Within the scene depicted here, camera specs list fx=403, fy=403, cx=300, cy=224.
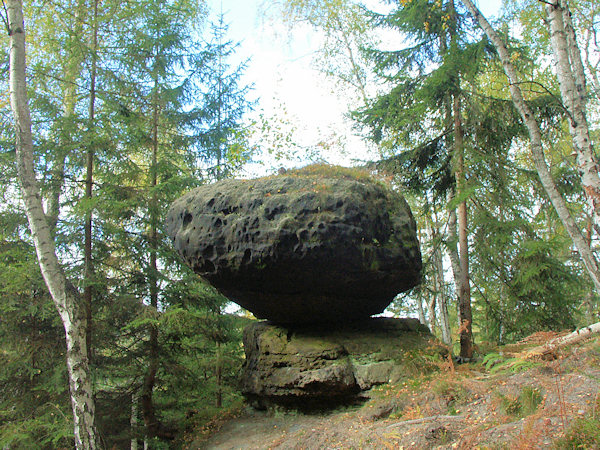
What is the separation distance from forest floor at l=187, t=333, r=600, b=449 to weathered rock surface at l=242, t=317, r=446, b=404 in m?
0.31

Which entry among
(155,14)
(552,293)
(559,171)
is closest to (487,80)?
(559,171)

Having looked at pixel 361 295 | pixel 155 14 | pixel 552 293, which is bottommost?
pixel 552 293

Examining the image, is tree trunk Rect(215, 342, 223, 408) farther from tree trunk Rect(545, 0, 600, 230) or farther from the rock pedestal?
tree trunk Rect(545, 0, 600, 230)

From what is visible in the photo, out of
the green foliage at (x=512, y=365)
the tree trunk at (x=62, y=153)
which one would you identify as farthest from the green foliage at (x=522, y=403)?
the tree trunk at (x=62, y=153)

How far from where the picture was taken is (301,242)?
19.6 feet

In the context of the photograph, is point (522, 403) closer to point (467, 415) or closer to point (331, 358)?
point (467, 415)

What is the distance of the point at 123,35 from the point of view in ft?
28.2

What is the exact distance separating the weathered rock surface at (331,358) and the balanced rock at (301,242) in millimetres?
396

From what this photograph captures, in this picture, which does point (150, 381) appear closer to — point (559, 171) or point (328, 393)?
point (328, 393)

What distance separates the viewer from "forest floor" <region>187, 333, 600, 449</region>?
3.39m

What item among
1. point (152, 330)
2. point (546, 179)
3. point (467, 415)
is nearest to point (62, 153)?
point (152, 330)

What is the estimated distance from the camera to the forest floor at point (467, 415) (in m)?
3.39

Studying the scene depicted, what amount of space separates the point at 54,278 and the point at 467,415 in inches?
220

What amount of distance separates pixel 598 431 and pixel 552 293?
5393mm
